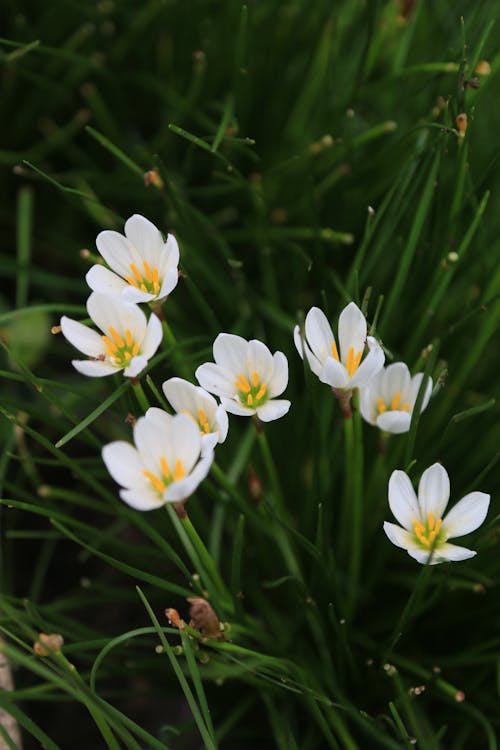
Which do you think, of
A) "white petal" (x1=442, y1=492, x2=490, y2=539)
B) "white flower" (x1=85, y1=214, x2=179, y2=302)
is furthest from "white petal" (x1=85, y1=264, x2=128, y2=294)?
"white petal" (x1=442, y1=492, x2=490, y2=539)

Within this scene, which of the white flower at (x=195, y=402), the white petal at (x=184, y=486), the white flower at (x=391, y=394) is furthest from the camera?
the white flower at (x=391, y=394)

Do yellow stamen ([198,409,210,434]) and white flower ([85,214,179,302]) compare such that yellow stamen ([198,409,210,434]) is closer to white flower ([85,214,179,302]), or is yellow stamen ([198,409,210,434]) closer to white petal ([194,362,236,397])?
white petal ([194,362,236,397])

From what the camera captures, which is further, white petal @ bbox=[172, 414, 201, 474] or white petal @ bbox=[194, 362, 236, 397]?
white petal @ bbox=[194, 362, 236, 397]

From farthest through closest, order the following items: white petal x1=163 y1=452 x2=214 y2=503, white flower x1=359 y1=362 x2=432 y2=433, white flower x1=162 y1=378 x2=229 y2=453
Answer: white flower x1=359 y1=362 x2=432 y2=433, white flower x1=162 y1=378 x2=229 y2=453, white petal x1=163 y1=452 x2=214 y2=503

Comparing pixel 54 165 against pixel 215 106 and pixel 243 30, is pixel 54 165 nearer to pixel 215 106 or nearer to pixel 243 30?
pixel 215 106

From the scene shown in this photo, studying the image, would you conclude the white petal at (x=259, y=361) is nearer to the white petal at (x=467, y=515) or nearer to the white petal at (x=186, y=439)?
Result: the white petal at (x=186, y=439)

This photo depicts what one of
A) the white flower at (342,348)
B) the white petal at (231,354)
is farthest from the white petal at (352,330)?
the white petal at (231,354)
